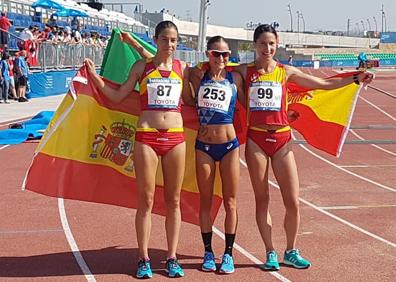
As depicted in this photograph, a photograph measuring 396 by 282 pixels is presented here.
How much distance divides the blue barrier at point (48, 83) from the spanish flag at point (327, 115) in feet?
64.4

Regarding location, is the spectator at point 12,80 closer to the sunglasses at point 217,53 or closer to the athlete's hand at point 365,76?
the sunglasses at point 217,53

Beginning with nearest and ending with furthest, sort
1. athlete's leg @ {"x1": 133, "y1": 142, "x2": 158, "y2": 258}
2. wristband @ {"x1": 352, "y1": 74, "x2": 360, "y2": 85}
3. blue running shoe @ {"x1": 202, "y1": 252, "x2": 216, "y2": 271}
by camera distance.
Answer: athlete's leg @ {"x1": 133, "y1": 142, "x2": 158, "y2": 258}, blue running shoe @ {"x1": 202, "y1": 252, "x2": 216, "y2": 271}, wristband @ {"x1": 352, "y1": 74, "x2": 360, "y2": 85}

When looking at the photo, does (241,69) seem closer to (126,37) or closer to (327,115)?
(126,37)

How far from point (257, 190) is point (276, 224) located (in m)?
1.82

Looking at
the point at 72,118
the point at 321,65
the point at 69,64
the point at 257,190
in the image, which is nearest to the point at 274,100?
the point at 257,190

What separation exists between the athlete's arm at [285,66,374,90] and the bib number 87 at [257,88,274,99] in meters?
0.32

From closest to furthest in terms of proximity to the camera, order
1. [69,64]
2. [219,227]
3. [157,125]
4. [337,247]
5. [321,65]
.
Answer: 1. [157,125]
2. [337,247]
3. [219,227]
4. [69,64]
5. [321,65]

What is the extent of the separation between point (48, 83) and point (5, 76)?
5120 mm

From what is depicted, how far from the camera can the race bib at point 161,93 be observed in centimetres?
557

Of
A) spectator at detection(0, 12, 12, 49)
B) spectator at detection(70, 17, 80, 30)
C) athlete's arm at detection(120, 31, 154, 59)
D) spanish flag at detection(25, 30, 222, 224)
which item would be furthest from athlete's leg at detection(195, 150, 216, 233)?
spectator at detection(70, 17, 80, 30)

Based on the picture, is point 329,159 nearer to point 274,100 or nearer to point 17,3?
point 274,100

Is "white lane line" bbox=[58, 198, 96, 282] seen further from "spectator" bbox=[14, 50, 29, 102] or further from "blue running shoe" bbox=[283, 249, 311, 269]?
"spectator" bbox=[14, 50, 29, 102]

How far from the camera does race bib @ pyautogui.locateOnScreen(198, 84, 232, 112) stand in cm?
559

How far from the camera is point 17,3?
32.4 m
